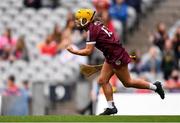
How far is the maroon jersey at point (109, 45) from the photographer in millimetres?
13569

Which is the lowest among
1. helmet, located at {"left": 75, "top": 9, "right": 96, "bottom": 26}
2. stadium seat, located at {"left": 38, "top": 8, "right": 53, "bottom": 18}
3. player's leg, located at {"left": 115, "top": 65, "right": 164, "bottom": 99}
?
player's leg, located at {"left": 115, "top": 65, "right": 164, "bottom": 99}

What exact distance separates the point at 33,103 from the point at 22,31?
11.6ft

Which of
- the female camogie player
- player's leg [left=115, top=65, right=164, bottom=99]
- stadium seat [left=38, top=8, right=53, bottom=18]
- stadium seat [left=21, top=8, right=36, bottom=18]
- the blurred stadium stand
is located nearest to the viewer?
the female camogie player

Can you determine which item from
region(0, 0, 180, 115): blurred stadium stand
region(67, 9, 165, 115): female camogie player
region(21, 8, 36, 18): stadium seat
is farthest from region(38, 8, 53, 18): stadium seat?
region(67, 9, 165, 115): female camogie player

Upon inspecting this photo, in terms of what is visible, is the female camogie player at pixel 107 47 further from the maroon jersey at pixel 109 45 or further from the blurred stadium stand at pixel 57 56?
the blurred stadium stand at pixel 57 56

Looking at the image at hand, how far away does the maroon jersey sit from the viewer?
13.6 metres

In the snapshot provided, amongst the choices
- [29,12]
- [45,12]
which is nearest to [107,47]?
[45,12]

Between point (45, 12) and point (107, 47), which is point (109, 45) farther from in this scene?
point (45, 12)

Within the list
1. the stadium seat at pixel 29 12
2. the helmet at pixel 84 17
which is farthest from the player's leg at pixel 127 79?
the stadium seat at pixel 29 12

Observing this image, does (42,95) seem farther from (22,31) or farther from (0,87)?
(22,31)

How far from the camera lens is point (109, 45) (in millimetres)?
13703

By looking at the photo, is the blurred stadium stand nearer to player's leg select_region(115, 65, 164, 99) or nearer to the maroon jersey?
player's leg select_region(115, 65, 164, 99)

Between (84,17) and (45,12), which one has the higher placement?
(45,12)

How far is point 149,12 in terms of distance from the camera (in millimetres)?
22422
